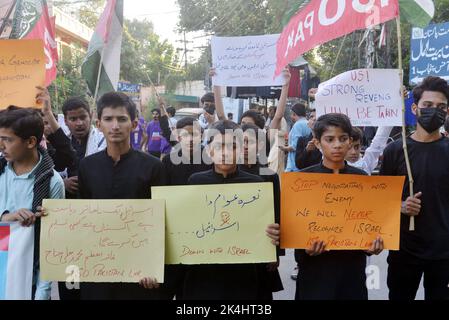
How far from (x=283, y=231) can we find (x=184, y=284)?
615 millimetres

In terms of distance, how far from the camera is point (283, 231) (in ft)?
8.24

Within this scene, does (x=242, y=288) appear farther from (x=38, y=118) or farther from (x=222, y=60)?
(x=222, y=60)

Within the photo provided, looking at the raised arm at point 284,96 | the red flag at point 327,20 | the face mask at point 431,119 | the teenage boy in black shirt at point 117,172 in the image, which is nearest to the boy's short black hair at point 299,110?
the raised arm at point 284,96

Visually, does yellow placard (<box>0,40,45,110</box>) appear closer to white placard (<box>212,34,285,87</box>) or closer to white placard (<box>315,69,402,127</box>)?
white placard (<box>315,69,402,127</box>)

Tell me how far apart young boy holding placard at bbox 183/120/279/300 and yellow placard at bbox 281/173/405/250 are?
17 centimetres

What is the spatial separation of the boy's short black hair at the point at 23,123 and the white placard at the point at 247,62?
8.40 feet

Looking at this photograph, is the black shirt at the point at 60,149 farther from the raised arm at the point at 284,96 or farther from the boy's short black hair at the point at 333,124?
the raised arm at the point at 284,96

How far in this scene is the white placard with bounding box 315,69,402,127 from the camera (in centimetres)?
317

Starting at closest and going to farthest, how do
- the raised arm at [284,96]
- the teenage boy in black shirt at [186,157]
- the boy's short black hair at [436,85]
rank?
the boy's short black hair at [436,85] < the teenage boy in black shirt at [186,157] < the raised arm at [284,96]

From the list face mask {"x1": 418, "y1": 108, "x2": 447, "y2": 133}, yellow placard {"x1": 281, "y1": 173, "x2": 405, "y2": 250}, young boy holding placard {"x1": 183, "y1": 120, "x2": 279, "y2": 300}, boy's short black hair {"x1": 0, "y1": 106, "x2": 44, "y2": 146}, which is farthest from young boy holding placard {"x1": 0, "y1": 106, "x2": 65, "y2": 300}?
face mask {"x1": 418, "y1": 108, "x2": 447, "y2": 133}

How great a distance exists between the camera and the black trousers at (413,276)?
283cm

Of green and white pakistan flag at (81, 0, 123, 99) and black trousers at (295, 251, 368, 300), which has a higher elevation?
green and white pakistan flag at (81, 0, 123, 99)
